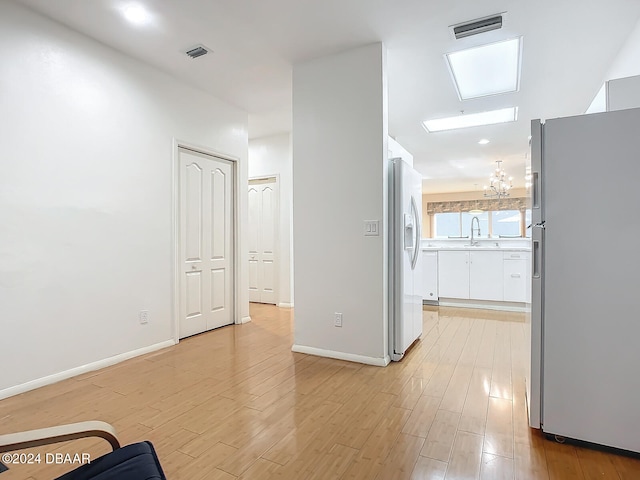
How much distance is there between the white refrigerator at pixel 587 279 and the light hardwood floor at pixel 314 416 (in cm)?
22

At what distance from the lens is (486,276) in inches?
221

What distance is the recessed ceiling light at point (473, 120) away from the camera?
504 cm

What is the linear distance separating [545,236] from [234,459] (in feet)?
6.59

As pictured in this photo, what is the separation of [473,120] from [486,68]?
169cm

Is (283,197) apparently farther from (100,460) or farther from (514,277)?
(100,460)

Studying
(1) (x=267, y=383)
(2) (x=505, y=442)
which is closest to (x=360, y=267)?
(1) (x=267, y=383)

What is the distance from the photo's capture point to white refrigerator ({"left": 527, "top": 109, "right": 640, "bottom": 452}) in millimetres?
1802

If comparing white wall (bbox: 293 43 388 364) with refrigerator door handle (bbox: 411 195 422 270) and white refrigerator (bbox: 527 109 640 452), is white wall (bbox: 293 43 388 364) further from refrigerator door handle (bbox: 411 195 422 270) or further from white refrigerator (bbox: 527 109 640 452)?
white refrigerator (bbox: 527 109 640 452)

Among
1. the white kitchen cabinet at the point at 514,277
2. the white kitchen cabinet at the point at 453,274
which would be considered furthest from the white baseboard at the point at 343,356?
the white kitchen cabinet at the point at 514,277

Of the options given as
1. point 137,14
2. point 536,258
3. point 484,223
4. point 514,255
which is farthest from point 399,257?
point 484,223

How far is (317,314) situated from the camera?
3471mm

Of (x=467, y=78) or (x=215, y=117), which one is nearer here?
(x=467, y=78)

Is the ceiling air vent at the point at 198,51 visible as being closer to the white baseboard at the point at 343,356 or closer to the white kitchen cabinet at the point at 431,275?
the white baseboard at the point at 343,356

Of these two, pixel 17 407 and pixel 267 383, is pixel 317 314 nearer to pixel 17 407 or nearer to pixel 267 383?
pixel 267 383
